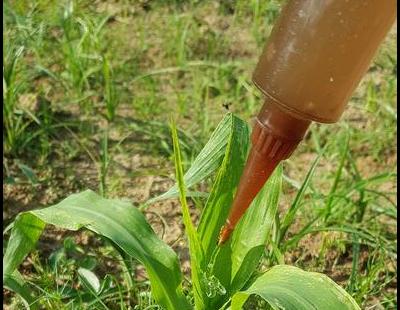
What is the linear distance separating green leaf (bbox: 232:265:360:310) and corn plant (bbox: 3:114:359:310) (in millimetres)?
13

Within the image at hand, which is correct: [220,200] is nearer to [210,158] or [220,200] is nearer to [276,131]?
[210,158]

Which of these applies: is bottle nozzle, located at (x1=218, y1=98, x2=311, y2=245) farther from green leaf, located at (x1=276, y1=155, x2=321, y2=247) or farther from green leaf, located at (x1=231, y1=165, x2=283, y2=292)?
green leaf, located at (x1=276, y1=155, x2=321, y2=247)

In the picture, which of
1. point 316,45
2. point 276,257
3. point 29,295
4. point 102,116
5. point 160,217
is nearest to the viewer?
point 316,45

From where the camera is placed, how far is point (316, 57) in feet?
2.80

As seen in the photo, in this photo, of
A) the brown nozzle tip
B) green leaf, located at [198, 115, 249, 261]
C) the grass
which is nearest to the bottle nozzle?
the brown nozzle tip

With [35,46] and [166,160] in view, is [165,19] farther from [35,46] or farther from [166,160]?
[166,160]

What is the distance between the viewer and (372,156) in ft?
6.32

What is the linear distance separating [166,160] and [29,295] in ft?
2.09

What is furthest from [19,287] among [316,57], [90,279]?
[316,57]

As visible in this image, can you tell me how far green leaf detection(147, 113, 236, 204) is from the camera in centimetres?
129

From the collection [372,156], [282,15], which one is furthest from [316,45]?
[372,156]

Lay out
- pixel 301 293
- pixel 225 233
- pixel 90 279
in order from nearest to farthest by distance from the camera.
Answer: pixel 301 293
pixel 225 233
pixel 90 279

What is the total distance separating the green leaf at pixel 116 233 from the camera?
115 cm

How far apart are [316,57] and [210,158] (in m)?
0.47
